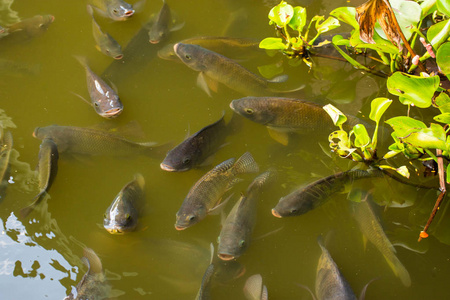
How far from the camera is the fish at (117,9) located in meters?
4.62

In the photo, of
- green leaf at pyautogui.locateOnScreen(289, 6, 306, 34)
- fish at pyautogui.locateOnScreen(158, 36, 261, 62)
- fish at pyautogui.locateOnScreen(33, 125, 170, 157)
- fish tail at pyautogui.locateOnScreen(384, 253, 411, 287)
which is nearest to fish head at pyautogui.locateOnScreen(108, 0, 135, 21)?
fish at pyautogui.locateOnScreen(158, 36, 261, 62)

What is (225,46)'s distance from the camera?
14.1ft

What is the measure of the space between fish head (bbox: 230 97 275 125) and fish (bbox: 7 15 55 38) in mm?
2343

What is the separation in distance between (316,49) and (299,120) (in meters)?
0.97

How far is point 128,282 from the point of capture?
3.08 m

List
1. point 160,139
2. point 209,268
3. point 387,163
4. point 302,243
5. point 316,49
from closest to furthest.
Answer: point 209,268
point 302,243
point 387,163
point 160,139
point 316,49

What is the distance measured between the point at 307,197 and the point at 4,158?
246 centimetres

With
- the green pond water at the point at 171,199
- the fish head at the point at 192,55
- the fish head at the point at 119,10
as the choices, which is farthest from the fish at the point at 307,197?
the fish head at the point at 119,10

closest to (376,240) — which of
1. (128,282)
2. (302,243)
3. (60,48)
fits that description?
(302,243)

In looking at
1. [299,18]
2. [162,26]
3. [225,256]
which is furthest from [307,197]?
[162,26]

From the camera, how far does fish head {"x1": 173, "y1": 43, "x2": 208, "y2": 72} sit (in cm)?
406

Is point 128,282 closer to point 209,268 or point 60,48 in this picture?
point 209,268

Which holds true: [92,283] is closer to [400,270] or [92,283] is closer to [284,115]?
[284,115]

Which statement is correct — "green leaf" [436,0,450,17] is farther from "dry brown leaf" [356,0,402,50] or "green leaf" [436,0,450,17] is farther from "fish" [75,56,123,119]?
"fish" [75,56,123,119]
